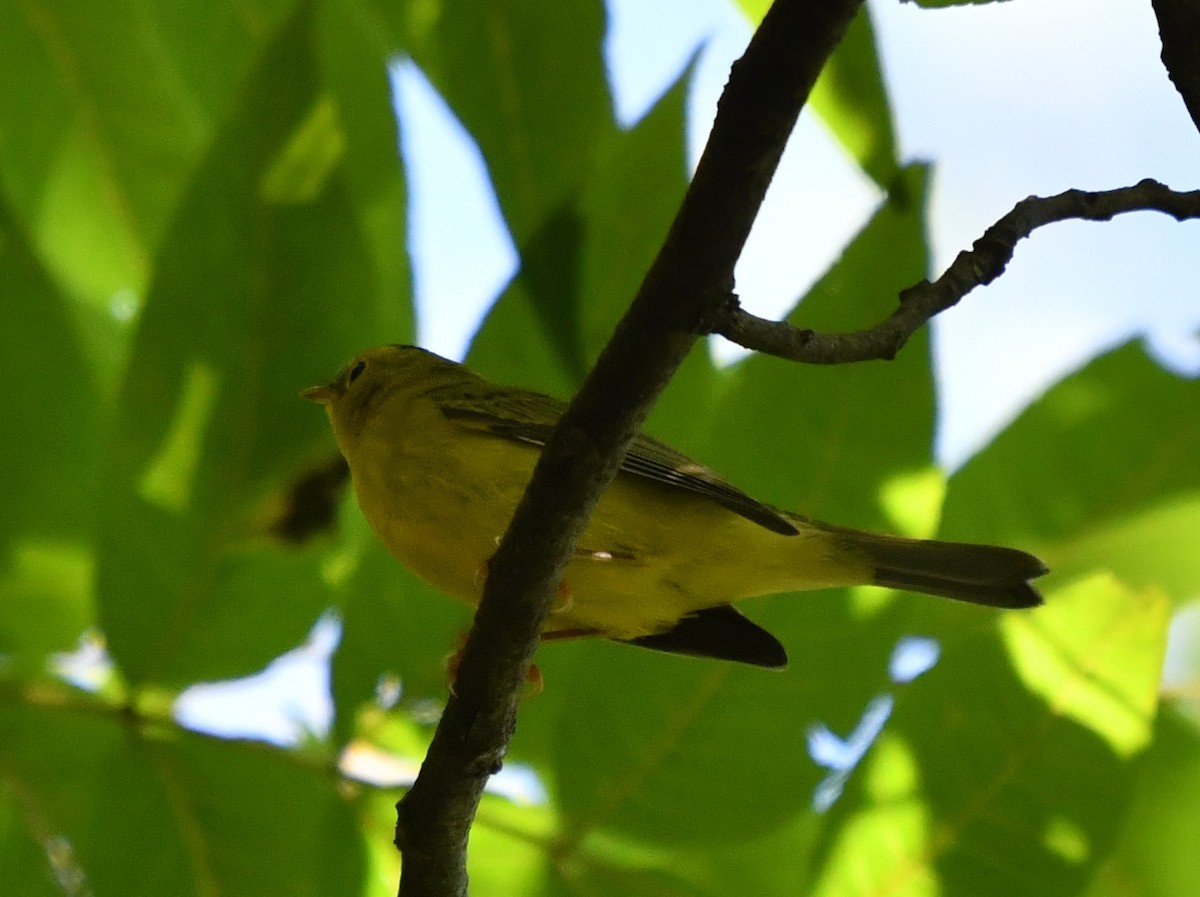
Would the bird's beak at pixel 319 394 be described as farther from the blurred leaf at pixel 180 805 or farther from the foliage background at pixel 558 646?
the blurred leaf at pixel 180 805

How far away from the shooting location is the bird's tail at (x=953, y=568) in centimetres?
322

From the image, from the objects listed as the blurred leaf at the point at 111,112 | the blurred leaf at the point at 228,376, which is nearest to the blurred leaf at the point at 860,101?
the blurred leaf at the point at 228,376

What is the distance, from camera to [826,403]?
3119 millimetres

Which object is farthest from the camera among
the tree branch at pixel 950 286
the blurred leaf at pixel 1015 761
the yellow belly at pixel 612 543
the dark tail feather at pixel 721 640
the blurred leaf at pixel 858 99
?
the yellow belly at pixel 612 543

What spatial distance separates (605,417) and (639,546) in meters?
1.32

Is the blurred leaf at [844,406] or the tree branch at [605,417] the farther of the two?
the blurred leaf at [844,406]

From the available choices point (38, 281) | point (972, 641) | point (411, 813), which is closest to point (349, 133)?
point (38, 281)

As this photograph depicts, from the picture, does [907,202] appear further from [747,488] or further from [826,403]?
[747,488]

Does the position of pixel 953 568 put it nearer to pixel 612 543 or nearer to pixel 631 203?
pixel 612 543

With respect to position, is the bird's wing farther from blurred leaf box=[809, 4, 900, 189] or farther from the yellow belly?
blurred leaf box=[809, 4, 900, 189]

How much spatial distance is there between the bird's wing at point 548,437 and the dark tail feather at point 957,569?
344mm

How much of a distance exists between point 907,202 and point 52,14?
2.21 m

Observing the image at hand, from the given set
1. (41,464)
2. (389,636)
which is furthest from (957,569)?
(41,464)

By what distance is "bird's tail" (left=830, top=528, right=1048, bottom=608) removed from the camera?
3221 mm
